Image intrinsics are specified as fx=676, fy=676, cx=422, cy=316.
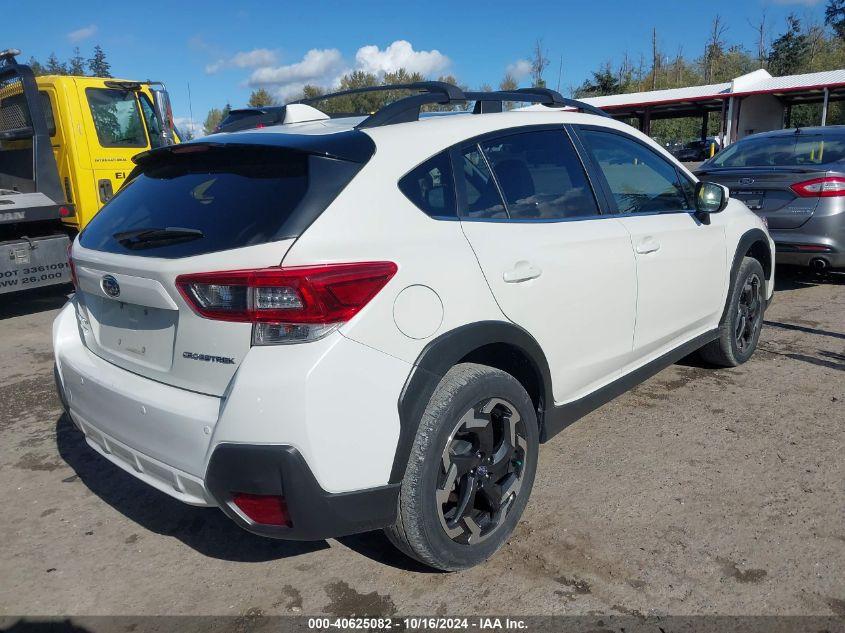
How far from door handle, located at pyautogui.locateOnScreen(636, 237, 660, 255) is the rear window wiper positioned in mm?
2106

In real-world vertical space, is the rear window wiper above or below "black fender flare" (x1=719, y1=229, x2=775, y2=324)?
above

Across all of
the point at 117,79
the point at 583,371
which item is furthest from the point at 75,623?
the point at 117,79

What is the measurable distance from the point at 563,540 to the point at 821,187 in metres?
5.09

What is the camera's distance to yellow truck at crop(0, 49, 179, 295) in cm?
680

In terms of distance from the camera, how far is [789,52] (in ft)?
191

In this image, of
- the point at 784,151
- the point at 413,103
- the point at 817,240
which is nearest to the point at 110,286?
the point at 413,103

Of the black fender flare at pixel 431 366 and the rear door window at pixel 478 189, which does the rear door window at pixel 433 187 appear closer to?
the rear door window at pixel 478 189

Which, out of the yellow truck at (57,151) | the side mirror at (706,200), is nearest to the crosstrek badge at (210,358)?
the side mirror at (706,200)

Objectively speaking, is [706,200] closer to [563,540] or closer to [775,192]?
[563,540]

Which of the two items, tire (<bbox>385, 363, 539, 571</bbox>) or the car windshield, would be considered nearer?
tire (<bbox>385, 363, 539, 571</bbox>)

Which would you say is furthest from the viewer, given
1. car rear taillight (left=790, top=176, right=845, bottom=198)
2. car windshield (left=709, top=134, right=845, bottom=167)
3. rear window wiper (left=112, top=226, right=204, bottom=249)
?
car windshield (left=709, top=134, right=845, bottom=167)

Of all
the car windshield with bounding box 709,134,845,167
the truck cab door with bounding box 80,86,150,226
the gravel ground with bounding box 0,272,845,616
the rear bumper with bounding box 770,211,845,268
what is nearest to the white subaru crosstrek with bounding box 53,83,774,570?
the gravel ground with bounding box 0,272,845,616

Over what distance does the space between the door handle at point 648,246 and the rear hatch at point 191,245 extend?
65.9 inches

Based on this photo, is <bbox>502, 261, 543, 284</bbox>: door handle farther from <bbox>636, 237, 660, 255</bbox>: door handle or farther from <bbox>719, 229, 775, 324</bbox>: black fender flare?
<bbox>719, 229, 775, 324</bbox>: black fender flare
